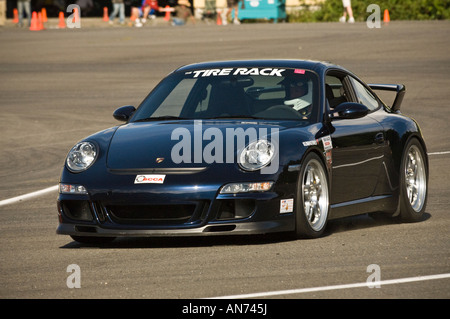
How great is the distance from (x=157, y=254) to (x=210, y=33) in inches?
1152

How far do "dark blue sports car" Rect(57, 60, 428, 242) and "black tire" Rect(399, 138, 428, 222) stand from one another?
0.02 meters

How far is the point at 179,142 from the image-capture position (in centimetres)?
850

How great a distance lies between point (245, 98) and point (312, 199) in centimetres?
113

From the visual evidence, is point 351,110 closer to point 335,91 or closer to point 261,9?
point 335,91

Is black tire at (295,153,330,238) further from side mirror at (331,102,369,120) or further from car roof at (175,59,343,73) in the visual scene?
car roof at (175,59,343,73)

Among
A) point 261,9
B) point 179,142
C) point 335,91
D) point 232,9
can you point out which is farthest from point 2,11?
point 179,142

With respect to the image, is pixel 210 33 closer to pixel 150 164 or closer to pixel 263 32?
pixel 263 32

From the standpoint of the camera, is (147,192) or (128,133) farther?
(128,133)

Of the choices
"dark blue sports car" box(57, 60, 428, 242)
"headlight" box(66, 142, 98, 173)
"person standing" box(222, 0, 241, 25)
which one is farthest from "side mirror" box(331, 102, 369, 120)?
"person standing" box(222, 0, 241, 25)

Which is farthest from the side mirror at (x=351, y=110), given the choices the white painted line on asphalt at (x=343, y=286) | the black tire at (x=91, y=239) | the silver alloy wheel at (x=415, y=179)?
the white painted line on asphalt at (x=343, y=286)

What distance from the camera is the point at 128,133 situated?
890 centimetres

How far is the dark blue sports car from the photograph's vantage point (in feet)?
26.8
